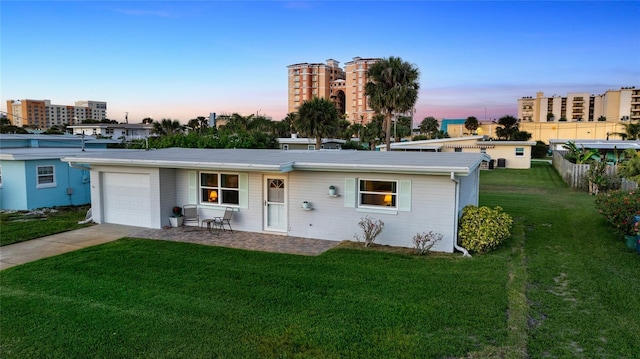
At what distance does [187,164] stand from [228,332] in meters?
7.17

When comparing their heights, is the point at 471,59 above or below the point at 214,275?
above

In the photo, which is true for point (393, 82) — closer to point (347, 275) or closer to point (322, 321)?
point (347, 275)

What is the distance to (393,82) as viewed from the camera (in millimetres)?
30141

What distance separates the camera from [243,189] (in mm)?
12164

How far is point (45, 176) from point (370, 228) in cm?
1359

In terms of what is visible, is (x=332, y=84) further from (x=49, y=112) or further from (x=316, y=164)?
(x=316, y=164)

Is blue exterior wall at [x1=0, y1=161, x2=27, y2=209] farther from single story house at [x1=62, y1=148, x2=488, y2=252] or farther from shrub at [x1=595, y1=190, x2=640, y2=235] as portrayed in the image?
shrub at [x1=595, y1=190, x2=640, y2=235]

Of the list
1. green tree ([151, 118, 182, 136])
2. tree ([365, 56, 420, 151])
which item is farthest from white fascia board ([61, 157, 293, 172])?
green tree ([151, 118, 182, 136])

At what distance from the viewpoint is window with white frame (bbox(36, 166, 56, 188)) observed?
1610 centimetres

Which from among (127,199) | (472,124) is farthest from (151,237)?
(472,124)

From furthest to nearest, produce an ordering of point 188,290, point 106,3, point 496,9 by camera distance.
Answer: point 496,9
point 106,3
point 188,290

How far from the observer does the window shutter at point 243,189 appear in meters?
12.0

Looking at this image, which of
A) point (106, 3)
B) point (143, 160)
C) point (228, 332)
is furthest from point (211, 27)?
point (228, 332)

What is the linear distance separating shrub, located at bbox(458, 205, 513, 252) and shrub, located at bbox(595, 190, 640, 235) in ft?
10.3
